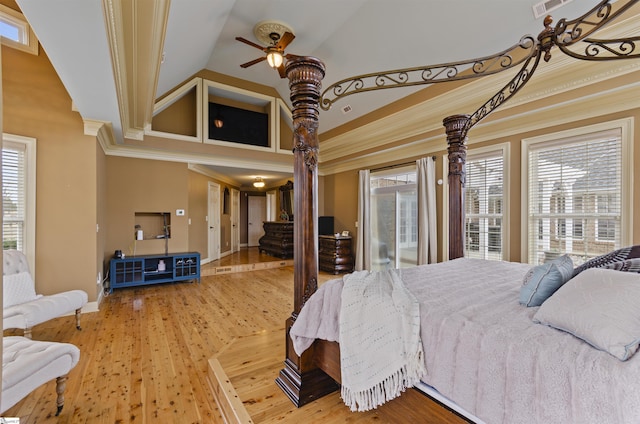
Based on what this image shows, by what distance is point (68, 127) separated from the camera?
362 cm

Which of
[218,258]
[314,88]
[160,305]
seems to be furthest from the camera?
[218,258]

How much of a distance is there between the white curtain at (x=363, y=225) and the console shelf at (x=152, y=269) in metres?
3.25

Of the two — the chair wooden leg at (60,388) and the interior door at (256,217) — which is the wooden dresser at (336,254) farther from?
the chair wooden leg at (60,388)

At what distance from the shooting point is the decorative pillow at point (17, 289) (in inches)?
112

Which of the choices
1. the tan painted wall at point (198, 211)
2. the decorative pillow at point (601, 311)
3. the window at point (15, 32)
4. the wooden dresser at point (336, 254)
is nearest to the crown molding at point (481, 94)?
the wooden dresser at point (336, 254)

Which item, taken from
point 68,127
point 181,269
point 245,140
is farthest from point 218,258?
point 68,127

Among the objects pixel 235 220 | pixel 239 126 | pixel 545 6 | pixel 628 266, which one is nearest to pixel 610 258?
pixel 628 266

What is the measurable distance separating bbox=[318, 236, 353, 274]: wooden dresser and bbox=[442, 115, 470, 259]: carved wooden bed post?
3200 mm

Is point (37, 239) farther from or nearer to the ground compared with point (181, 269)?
farther from the ground

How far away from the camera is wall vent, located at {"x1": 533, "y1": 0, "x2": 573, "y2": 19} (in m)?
2.91

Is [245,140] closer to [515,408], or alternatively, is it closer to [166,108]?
[166,108]

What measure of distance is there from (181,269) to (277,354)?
3531mm

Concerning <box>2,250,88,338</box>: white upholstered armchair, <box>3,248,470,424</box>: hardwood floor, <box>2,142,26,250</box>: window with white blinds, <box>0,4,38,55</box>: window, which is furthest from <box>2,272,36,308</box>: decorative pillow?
<box>0,4,38,55</box>: window

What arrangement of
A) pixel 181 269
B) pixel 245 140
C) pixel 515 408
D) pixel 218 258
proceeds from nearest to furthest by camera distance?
pixel 515 408
pixel 181 269
pixel 245 140
pixel 218 258
